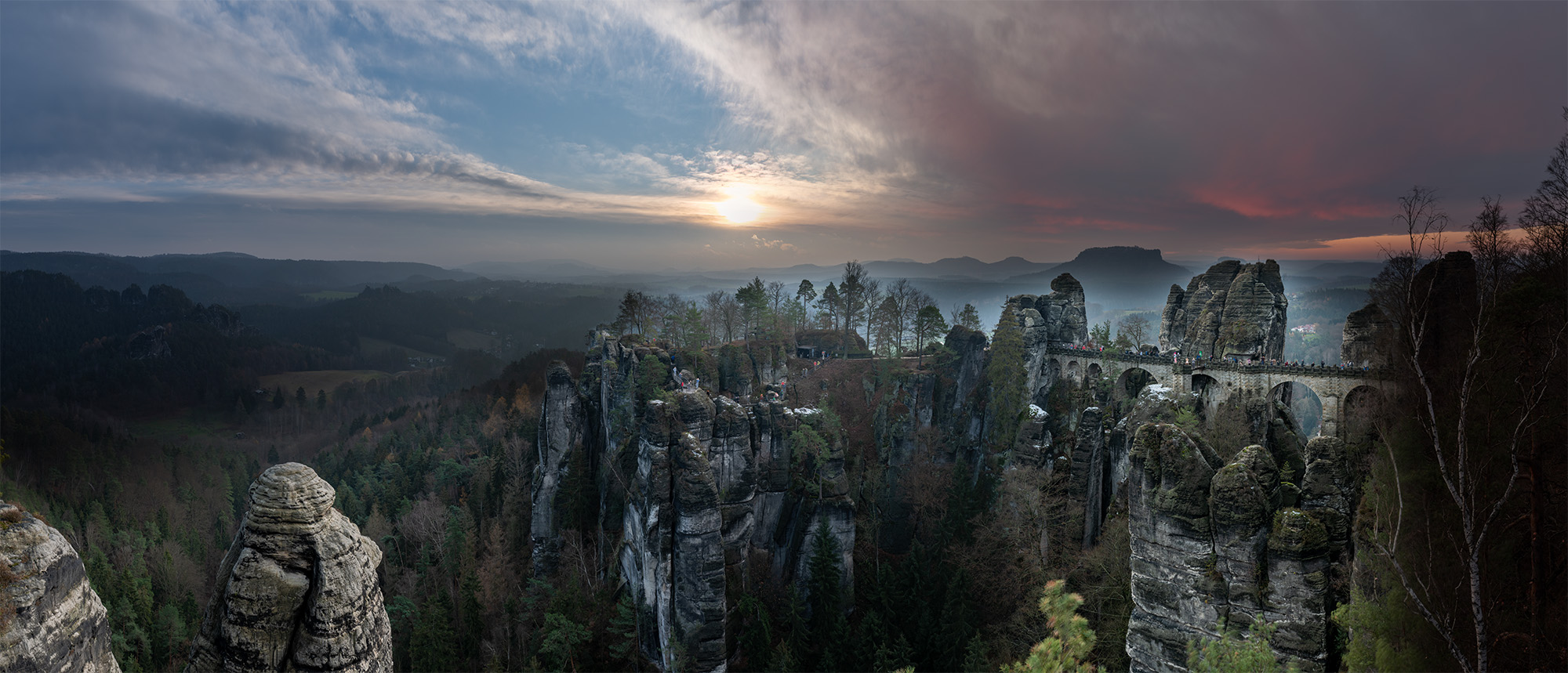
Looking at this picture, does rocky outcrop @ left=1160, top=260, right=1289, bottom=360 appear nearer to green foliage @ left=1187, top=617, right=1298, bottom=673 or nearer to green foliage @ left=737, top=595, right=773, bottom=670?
green foliage @ left=737, top=595, right=773, bottom=670

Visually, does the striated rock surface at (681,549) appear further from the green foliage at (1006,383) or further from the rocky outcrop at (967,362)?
the rocky outcrop at (967,362)

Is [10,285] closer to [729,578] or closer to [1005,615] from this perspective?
[729,578]

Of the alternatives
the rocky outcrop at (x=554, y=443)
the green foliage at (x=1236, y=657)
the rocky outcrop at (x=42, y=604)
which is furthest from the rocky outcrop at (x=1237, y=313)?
the rocky outcrop at (x=42, y=604)

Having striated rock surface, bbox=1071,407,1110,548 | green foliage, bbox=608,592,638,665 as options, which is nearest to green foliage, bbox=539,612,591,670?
green foliage, bbox=608,592,638,665

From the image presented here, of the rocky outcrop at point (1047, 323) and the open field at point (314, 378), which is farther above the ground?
the rocky outcrop at point (1047, 323)

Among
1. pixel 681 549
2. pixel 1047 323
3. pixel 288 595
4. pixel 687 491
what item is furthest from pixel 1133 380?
pixel 288 595
